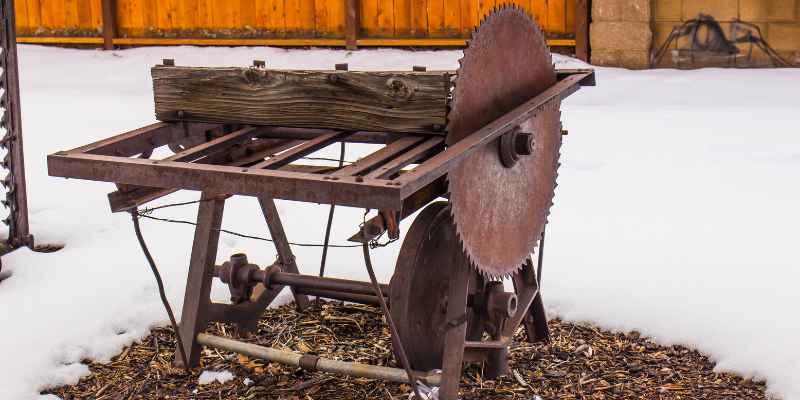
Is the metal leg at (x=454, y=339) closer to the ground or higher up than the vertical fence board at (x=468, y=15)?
closer to the ground

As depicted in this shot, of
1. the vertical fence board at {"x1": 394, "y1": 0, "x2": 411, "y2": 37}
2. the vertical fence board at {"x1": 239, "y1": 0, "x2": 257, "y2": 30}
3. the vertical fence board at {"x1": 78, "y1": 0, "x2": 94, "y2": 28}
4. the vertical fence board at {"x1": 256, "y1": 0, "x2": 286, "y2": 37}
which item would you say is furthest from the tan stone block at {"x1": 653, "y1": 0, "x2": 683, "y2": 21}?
the vertical fence board at {"x1": 78, "y1": 0, "x2": 94, "y2": 28}

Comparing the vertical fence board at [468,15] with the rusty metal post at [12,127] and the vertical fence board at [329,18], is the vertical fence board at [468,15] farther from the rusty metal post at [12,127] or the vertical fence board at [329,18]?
the rusty metal post at [12,127]

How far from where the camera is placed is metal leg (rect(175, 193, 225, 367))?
3963 mm

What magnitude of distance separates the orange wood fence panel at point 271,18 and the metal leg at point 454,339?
6.38 m

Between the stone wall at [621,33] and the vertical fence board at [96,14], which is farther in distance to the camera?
the vertical fence board at [96,14]

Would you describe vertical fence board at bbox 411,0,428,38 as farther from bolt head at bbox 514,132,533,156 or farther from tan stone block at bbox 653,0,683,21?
bolt head at bbox 514,132,533,156

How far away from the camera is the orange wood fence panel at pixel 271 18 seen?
980 cm

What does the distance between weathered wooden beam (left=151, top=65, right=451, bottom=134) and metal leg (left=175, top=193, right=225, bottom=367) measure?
45cm

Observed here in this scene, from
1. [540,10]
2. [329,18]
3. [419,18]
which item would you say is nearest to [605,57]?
[540,10]

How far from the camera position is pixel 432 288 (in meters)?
3.71

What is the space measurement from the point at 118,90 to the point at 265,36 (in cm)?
157

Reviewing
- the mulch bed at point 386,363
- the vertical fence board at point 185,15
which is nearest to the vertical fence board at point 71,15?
the vertical fence board at point 185,15

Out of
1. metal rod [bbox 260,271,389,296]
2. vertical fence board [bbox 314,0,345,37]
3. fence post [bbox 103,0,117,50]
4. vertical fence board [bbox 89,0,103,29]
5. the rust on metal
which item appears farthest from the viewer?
vertical fence board [bbox 89,0,103,29]

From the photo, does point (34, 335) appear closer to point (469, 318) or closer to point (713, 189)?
point (469, 318)
